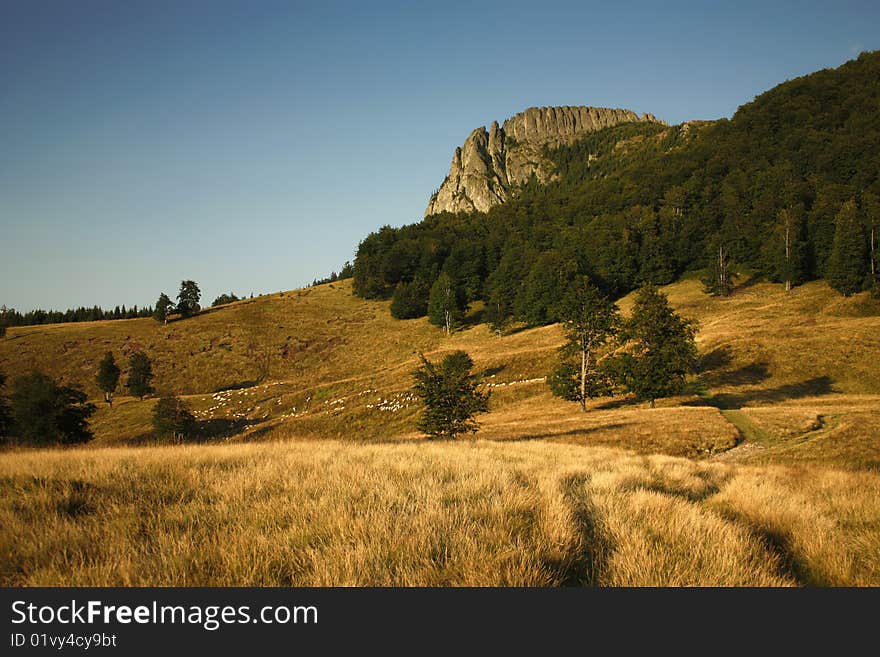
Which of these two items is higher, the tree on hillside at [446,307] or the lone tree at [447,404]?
the tree on hillside at [446,307]

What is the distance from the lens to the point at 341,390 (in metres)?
57.8

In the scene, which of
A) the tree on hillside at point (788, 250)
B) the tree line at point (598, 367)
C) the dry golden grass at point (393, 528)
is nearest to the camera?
the dry golden grass at point (393, 528)

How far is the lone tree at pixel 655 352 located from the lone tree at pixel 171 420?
44265mm

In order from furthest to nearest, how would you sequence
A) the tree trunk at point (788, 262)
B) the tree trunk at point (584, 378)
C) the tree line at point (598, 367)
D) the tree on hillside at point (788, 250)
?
the tree on hillside at point (788, 250) < the tree trunk at point (788, 262) < the tree trunk at point (584, 378) < the tree line at point (598, 367)

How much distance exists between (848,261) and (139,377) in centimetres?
11507

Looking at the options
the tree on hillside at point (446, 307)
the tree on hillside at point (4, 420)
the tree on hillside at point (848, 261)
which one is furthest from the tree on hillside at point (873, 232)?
the tree on hillside at point (4, 420)

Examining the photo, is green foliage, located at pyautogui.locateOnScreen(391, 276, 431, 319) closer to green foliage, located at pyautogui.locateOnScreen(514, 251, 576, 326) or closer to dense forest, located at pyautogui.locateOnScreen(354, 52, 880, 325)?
dense forest, located at pyautogui.locateOnScreen(354, 52, 880, 325)

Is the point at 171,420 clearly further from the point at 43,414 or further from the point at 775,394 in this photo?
the point at 775,394

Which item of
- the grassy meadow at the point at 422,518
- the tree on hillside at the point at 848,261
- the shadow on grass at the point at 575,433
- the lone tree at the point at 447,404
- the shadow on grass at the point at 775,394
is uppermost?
the tree on hillside at the point at 848,261

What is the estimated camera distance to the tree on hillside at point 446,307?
287ft

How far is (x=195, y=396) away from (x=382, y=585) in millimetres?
74680

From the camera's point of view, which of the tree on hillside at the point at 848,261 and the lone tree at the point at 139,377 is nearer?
the tree on hillside at the point at 848,261

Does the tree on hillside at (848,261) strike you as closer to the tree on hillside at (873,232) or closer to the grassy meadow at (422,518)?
the tree on hillside at (873,232)

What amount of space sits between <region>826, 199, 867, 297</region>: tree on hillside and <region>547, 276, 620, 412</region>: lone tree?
48778mm
